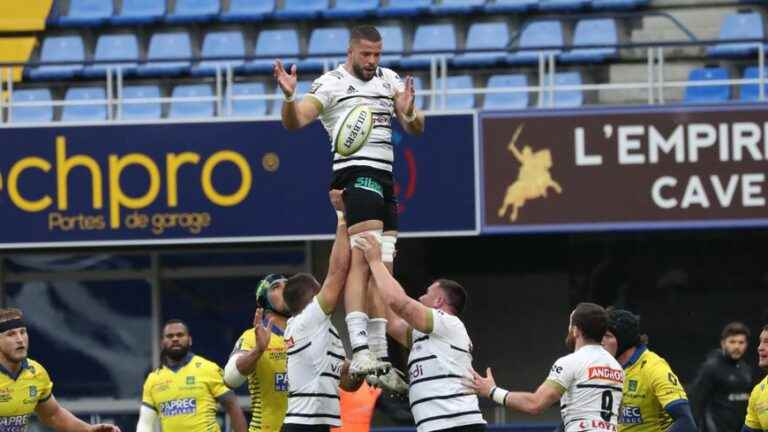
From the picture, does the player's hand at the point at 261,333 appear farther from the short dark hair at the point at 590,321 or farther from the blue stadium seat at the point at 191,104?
the blue stadium seat at the point at 191,104

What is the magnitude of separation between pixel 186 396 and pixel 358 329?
366 cm

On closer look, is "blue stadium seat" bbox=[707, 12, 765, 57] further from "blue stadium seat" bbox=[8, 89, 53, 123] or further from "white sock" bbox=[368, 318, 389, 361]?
"white sock" bbox=[368, 318, 389, 361]

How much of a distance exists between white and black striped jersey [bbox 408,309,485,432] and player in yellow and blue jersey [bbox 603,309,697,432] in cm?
143

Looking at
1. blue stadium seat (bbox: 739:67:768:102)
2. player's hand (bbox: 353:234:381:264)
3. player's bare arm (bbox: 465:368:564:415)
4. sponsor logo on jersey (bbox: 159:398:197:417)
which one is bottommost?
sponsor logo on jersey (bbox: 159:398:197:417)

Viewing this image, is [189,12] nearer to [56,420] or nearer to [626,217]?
[626,217]

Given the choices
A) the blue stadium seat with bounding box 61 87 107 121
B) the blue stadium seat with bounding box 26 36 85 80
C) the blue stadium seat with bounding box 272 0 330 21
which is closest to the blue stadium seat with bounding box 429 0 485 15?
the blue stadium seat with bounding box 272 0 330 21

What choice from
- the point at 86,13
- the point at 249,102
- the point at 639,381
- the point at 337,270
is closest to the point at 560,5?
the point at 249,102

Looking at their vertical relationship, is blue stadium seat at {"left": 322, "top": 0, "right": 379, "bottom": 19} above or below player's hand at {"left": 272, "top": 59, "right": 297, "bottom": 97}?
above

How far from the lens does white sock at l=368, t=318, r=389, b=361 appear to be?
1035 cm

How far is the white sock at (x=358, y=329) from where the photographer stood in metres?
10.1

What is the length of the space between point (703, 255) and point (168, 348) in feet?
27.5

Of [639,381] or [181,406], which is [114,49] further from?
[639,381]

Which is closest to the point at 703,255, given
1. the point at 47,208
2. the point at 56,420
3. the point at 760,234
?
the point at 760,234

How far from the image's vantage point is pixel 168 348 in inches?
539
